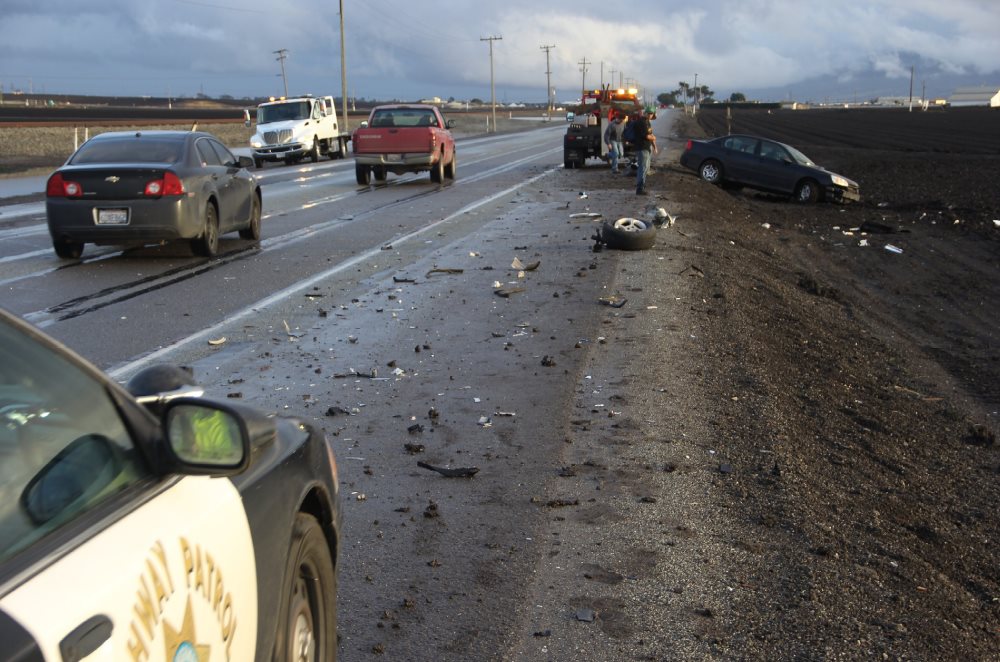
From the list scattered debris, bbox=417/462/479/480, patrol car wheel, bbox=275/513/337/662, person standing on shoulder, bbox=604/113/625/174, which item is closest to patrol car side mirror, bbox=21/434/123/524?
patrol car wheel, bbox=275/513/337/662

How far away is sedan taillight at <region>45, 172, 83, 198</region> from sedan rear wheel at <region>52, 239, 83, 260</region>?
0.65m

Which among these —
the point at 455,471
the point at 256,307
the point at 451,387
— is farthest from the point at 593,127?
the point at 455,471

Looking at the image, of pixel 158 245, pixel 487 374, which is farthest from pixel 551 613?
pixel 158 245

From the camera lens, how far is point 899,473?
7.25 meters

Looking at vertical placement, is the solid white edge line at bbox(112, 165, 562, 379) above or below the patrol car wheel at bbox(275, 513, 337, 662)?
below

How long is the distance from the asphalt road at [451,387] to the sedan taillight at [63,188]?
34.3 inches

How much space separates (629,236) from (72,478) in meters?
13.3

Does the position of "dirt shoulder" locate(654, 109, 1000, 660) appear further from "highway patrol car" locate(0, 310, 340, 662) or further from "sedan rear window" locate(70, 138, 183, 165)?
"sedan rear window" locate(70, 138, 183, 165)

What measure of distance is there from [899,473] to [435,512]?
123 inches

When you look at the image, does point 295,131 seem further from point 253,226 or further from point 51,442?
point 51,442

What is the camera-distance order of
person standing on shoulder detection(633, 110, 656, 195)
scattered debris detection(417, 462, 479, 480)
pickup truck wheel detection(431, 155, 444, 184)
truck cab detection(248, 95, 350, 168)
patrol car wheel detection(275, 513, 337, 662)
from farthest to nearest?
truck cab detection(248, 95, 350, 168) → pickup truck wheel detection(431, 155, 444, 184) → person standing on shoulder detection(633, 110, 656, 195) → scattered debris detection(417, 462, 479, 480) → patrol car wheel detection(275, 513, 337, 662)

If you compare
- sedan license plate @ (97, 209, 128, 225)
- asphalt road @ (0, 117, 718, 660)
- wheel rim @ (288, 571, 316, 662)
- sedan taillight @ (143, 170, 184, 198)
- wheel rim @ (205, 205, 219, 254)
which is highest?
sedan taillight @ (143, 170, 184, 198)

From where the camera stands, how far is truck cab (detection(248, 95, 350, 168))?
4222cm

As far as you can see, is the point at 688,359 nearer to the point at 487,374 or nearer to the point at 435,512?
the point at 487,374
